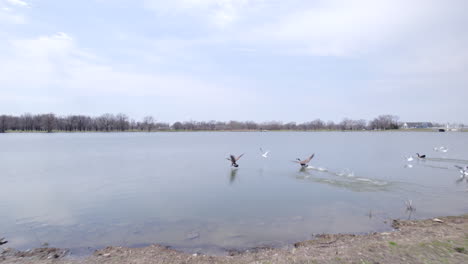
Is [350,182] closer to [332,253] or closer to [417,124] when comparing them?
[332,253]

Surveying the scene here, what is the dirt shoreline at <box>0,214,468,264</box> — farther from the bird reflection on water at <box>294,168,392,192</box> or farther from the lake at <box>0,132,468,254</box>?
the bird reflection on water at <box>294,168,392,192</box>

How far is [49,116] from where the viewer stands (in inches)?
4564

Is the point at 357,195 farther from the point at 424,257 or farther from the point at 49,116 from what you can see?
the point at 49,116

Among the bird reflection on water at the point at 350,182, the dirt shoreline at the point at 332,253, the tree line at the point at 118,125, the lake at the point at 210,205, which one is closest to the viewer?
the dirt shoreline at the point at 332,253

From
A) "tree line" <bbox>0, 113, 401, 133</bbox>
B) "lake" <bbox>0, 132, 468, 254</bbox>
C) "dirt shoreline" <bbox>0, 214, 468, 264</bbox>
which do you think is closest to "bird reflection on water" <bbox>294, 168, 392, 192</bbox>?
"lake" <bbox>0, 132, 468, 254</bbox>

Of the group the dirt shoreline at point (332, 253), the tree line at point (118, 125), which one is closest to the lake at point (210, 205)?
the dirt shoreline at point (332, 253)

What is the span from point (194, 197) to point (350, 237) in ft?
24.1

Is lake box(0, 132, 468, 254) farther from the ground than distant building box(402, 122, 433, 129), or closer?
closer

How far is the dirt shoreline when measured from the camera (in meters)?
6.09

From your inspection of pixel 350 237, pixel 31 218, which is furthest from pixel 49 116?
pixel 350 237

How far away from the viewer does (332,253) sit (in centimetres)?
644

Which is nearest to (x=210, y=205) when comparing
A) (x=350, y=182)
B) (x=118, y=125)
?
(x=350, y=182)

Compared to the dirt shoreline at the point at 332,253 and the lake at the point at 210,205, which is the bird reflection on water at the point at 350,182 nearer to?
the lake at the point at 210,205

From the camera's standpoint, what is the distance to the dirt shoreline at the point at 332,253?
6.09 metres
